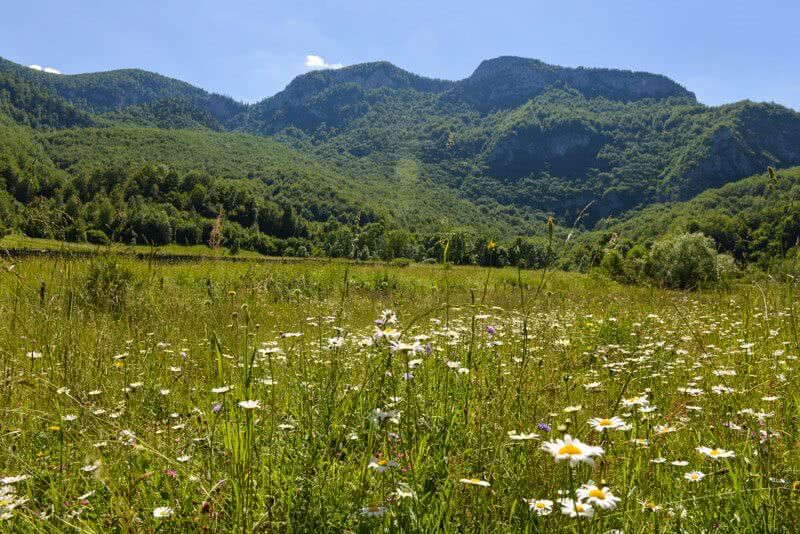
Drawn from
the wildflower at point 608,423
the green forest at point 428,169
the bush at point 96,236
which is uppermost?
the green forest at point 428,169

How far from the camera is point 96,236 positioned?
16.3 ft

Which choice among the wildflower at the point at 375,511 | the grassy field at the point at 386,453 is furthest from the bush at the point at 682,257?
the wildflower at the point at 375,511

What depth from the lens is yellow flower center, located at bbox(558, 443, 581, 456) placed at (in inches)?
37.7

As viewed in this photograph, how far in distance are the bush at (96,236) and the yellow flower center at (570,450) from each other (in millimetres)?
5017

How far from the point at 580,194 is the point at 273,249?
3112 inches

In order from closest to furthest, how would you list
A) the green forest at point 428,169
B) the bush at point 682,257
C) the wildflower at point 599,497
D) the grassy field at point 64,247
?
the wildflower at point 599,497, the grassy field at point 64,247, the bush at point 682,257, the green forest at point 428,169

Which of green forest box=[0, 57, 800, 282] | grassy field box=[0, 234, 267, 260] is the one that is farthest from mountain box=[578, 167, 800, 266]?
grassy field box=[0, 234, 267, 260]

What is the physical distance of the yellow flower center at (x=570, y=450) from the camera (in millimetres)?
957

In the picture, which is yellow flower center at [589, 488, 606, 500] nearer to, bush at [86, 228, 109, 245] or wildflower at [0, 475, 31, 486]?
wildflower at [0, 475, 31, 486]

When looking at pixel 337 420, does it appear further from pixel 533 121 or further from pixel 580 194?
pixel 533 121

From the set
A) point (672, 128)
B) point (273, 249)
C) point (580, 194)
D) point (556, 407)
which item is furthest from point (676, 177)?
point (672, 128)

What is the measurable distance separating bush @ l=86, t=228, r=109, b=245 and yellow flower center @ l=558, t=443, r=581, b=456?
16.5 feet

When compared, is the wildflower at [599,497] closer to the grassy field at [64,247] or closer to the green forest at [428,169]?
the grassy field at [64,247]

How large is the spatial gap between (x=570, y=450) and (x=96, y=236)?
541cm
